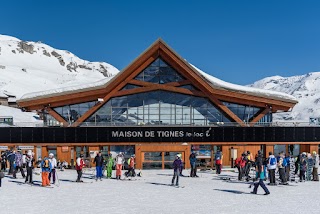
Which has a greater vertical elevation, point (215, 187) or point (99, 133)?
point (99, 133)

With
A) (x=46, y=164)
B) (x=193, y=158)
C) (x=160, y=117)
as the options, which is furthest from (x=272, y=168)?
(x=160, y=117)

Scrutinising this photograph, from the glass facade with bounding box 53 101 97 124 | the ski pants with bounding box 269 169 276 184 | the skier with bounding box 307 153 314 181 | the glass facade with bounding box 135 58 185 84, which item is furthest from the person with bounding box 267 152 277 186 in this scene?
the glass facade with bounding box 53 101 97 124

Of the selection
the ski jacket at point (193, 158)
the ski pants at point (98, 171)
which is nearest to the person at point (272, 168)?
the ski jacket at point (193, 158)

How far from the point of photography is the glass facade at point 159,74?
30.5m

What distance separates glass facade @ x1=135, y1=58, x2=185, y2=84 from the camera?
3053 centimetres

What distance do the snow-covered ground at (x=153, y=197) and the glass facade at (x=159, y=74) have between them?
37.7 feet

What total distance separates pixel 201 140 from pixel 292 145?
24.0 feet

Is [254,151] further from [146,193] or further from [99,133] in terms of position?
[146,193]

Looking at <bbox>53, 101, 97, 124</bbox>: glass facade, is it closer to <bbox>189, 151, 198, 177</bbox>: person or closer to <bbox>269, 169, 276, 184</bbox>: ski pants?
<bbox>189, 151, 198, 177</bbox>: person

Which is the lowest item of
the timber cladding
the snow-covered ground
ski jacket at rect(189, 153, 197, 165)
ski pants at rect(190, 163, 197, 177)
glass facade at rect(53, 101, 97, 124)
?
the snow-covered ground

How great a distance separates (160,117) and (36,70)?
134 meters

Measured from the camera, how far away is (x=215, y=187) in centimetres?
1856

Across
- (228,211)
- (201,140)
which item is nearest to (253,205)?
(228,211)

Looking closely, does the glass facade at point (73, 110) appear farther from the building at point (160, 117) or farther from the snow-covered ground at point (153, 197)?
the snow-covered ground at point (153, 197)
